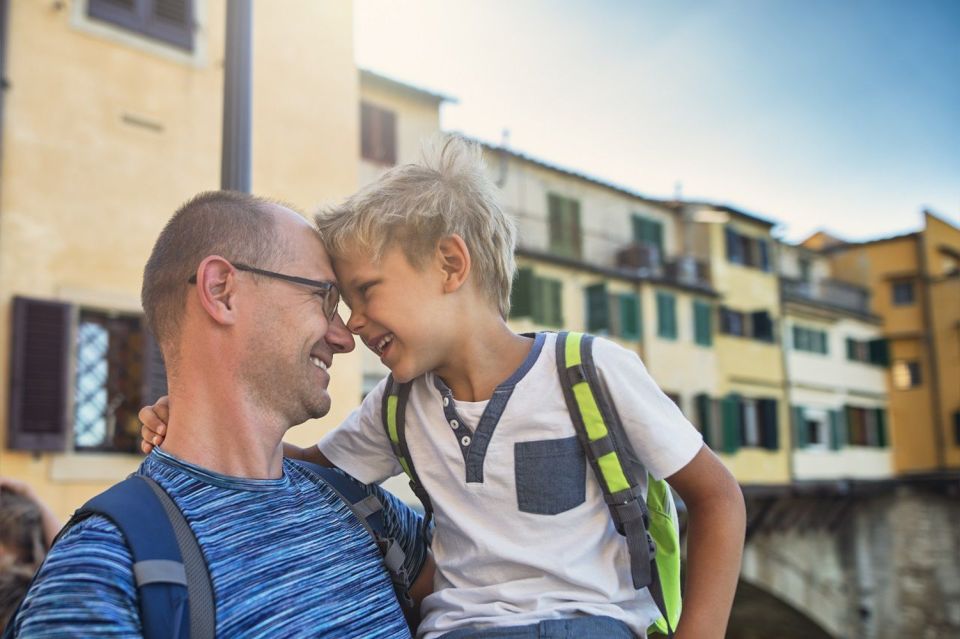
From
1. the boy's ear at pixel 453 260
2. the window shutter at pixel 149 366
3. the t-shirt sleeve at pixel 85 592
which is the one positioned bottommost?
the t-shirt sleeve at pixel 85 592

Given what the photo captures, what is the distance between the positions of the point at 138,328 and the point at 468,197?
8.11 meters

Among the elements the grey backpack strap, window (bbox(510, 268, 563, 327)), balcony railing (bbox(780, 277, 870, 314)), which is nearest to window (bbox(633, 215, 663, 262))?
window (bbox(510, 268, 563, 327))

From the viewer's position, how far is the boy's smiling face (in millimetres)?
2066

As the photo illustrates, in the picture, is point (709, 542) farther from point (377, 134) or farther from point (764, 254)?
point (764, 254)

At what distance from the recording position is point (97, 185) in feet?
30.7

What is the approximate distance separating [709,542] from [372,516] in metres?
0.75

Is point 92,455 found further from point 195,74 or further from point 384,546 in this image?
point 384,546

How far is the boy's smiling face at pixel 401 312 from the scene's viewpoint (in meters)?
2.07

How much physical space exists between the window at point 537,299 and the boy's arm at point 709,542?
18.4 m

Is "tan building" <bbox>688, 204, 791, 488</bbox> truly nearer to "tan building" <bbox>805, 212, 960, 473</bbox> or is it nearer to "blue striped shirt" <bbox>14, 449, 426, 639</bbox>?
"tan building" <bbox>805, 212, 960, 473</bbox>

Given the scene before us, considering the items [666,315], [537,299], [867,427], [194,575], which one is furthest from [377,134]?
[867,427]

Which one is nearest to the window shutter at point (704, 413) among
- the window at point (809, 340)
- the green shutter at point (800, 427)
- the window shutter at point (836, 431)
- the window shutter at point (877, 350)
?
the green shutter at point (800, 427)

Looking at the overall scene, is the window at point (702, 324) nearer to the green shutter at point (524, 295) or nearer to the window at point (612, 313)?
the window at point (612, 313)

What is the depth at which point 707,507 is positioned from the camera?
6.39 feet
